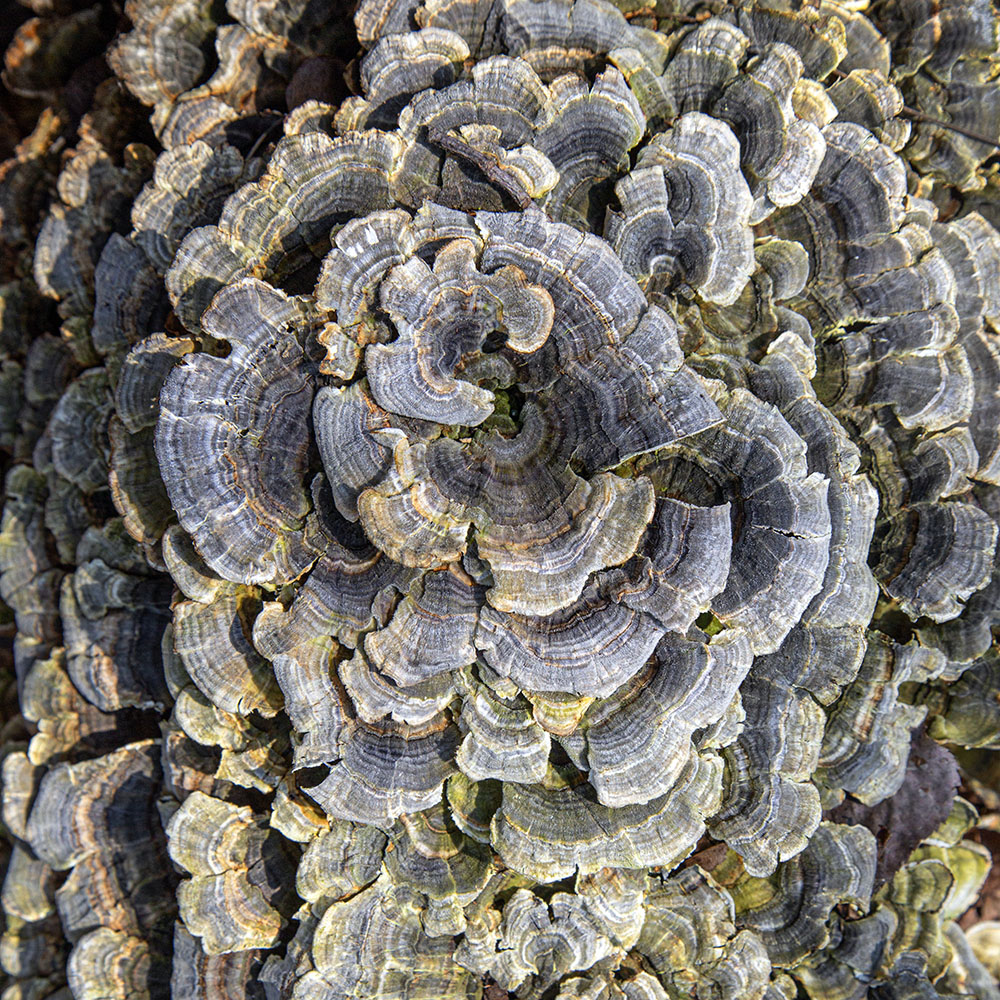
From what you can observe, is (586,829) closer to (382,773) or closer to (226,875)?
(382,773)

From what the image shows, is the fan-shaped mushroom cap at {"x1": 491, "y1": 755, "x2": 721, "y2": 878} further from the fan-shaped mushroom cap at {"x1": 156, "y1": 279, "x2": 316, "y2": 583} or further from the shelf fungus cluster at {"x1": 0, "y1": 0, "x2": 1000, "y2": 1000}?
the fan-shaped mushroom cap at {"x1": 156, "y1": 279, "x2": 316, "y2": 583}

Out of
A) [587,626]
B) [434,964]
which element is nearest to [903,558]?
[587,626]

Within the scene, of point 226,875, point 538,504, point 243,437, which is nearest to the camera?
point 538,504

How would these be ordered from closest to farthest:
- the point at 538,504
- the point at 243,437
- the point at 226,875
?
the point at 538,504, the point at 243,437, the point at 226,875

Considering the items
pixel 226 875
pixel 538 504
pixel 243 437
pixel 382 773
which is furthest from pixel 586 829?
pixel 243 437

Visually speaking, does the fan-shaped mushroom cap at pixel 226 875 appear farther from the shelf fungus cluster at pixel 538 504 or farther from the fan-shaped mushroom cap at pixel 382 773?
the fan-shaped mushroom cap at pixel 382 773

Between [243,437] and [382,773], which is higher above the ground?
[243,437]

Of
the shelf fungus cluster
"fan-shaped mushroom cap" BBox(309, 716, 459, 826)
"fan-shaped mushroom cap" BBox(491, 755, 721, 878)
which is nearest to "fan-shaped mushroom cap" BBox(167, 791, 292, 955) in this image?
the shelf fungus cluster

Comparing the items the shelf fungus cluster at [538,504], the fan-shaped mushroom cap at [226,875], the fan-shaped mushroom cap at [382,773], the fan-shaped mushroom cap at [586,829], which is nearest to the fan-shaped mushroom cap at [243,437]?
the shelf fungus cluster at [538,504]

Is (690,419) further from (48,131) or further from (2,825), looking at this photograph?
(2,825)
